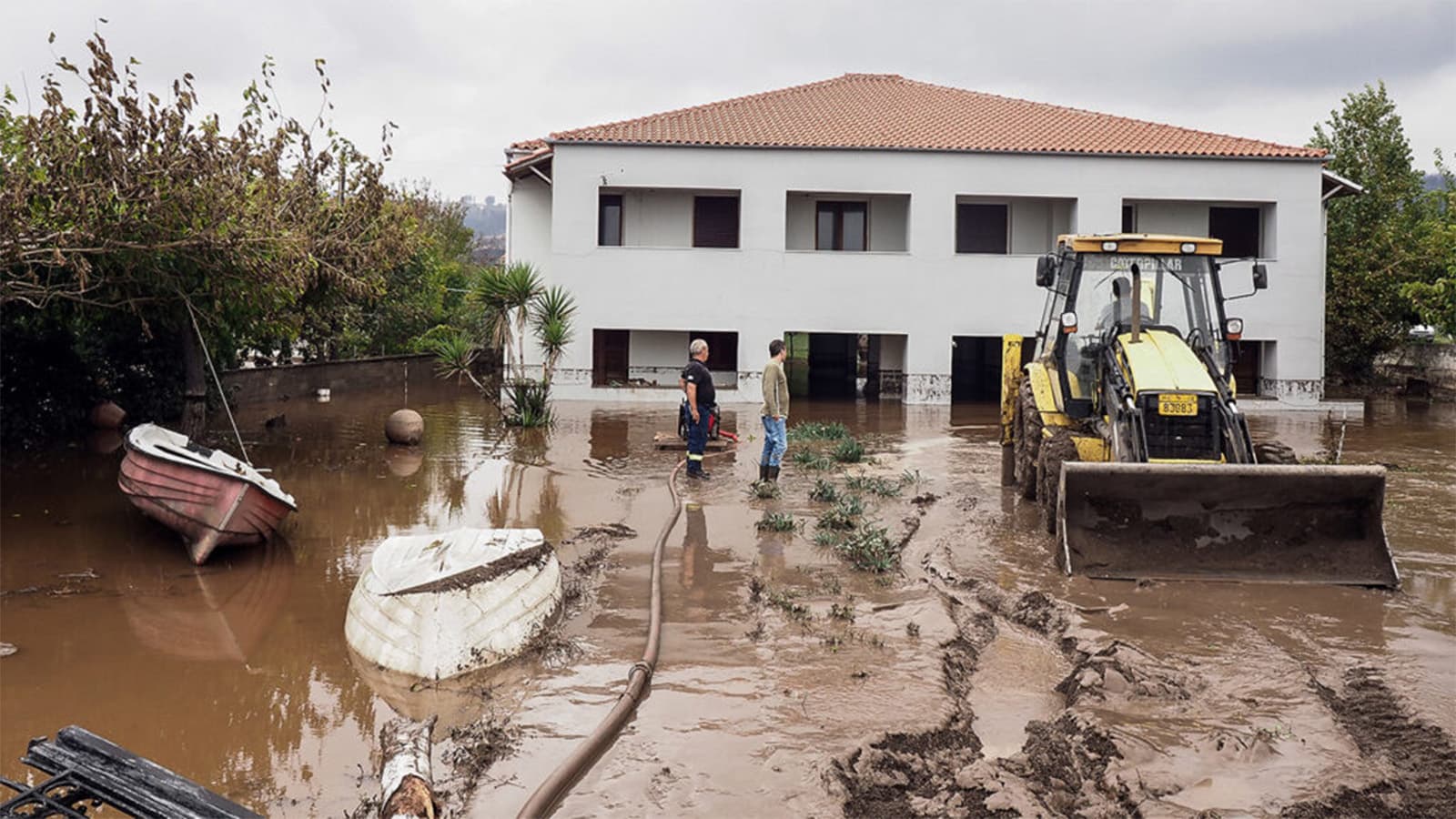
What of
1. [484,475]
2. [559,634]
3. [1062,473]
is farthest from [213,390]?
[1062,473]

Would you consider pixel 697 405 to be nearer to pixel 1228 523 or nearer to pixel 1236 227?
pixel 1228 523

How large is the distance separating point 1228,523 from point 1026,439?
3734 millimetres

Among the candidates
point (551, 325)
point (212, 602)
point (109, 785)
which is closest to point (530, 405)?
point (551, 325)

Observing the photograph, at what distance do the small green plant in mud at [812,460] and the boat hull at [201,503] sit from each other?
7.35m

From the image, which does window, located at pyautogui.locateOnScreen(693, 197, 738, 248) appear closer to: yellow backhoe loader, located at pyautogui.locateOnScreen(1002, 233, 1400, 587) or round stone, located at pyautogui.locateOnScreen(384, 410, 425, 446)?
round stone, located at pyautogui.locateOnScreen(384, 410, 425, 446)

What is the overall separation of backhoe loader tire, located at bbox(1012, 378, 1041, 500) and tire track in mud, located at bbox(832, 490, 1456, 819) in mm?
5196

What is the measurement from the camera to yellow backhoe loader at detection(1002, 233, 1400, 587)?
9.02 metres

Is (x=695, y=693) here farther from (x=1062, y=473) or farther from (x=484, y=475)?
(x=484, y=475)

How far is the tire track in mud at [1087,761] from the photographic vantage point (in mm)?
5148

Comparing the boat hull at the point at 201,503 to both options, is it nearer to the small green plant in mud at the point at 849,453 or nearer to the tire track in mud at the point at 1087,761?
the tire track in mud at the point at 1087,761

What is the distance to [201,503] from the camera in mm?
10492

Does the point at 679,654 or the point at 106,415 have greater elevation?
the point at 106,415

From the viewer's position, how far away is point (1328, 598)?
8.62 metres

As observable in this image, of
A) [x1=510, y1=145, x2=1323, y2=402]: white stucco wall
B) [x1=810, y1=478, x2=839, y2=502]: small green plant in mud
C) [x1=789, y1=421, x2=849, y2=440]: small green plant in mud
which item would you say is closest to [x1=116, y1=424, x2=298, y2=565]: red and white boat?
[x1=810, y1=478, x2=839, y2=502]: small green plant in mud
